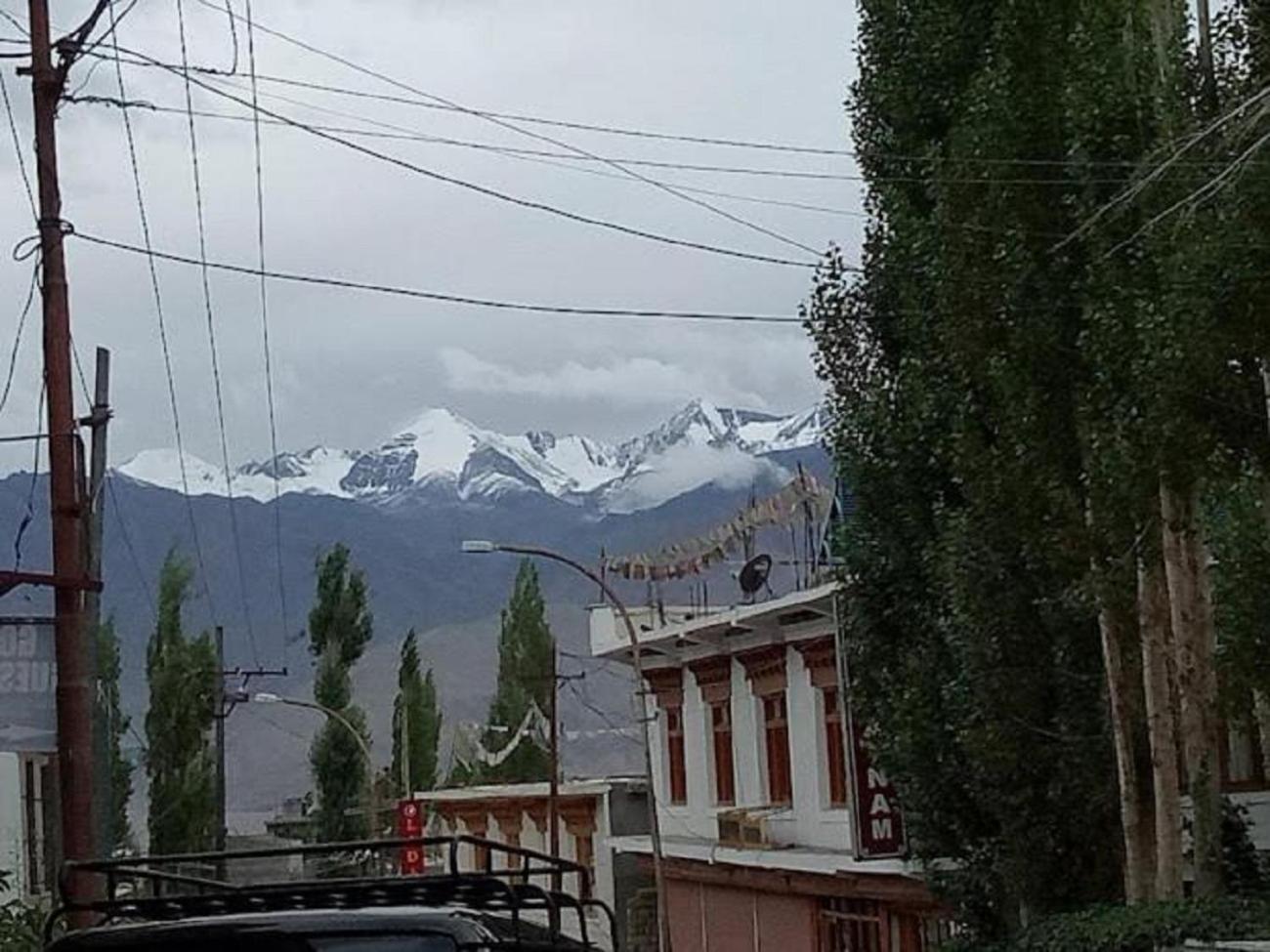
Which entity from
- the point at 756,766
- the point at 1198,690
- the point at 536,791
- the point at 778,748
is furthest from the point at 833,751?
the point at 536,791

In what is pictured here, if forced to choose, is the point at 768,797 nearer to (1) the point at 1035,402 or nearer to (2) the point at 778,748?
(2) the point at 778,748

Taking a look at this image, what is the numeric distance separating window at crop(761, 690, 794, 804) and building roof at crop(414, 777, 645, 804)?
13.2 meters

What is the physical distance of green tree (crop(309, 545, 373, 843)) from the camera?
7469 centimetres

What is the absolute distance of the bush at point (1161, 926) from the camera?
1977 centimetres

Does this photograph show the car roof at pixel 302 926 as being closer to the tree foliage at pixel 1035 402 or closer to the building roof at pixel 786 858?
the tree foliage at pixel 1035 402

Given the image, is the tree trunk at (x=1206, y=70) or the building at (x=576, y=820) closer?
the tree trunk at (x=1206, y=70)

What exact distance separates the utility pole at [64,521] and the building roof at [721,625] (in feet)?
44.2

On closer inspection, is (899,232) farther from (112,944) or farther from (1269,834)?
(112,944)

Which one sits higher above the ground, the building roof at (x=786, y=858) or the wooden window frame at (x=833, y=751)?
the wooden window frame at (x=833, y=751)

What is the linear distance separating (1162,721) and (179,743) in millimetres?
55018

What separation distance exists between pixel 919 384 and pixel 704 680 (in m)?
16.8

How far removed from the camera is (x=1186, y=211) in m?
17.7

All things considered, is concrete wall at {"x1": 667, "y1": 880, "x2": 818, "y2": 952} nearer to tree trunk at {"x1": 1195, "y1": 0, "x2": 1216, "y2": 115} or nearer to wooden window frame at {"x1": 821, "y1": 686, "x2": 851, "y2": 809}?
wooden window frame at {"x1": 821, "y1": 686, "x2": 851, "y2": 809}

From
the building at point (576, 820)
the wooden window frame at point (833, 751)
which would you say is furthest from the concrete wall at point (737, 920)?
the wooden window frame at point (833, 751)
